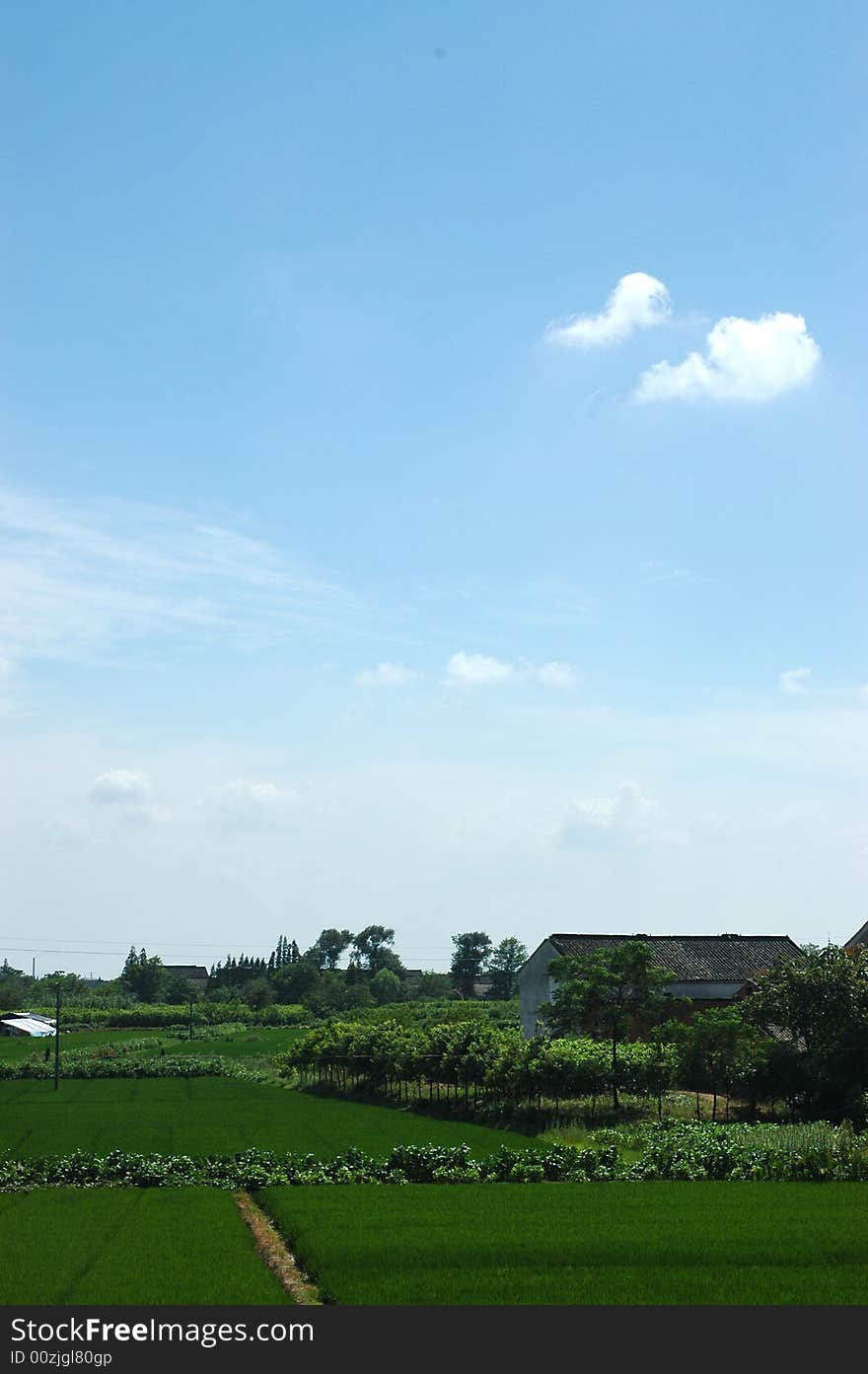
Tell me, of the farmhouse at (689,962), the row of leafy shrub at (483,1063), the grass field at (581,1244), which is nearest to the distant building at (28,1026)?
the row of leafy shrub at (483,1063)

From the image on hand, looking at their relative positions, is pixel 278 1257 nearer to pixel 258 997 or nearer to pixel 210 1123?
pixel 210 1123

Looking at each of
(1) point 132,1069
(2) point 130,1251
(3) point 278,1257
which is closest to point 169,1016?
(1) point 132,1069

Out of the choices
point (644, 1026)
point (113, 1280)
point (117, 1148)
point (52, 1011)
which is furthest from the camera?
point (52, 1011)

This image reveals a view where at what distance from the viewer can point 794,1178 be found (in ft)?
103

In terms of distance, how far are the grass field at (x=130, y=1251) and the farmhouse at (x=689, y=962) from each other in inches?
1589

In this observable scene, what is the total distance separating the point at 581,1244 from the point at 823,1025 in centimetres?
2521

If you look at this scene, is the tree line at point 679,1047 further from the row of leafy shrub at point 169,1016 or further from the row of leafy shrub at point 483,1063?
the row of leafy shrub at point 169,1016

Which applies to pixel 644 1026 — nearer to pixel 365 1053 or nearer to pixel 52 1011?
pixel 365 1053

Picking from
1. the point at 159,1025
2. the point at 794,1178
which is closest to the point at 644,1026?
the point at 794,1178

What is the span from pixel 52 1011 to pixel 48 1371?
14205 cm

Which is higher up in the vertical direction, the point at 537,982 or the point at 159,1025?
the point at 537,982

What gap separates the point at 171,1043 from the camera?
350 ft

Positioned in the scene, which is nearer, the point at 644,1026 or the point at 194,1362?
→ the point at 194,1362

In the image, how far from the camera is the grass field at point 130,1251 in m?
18.0
